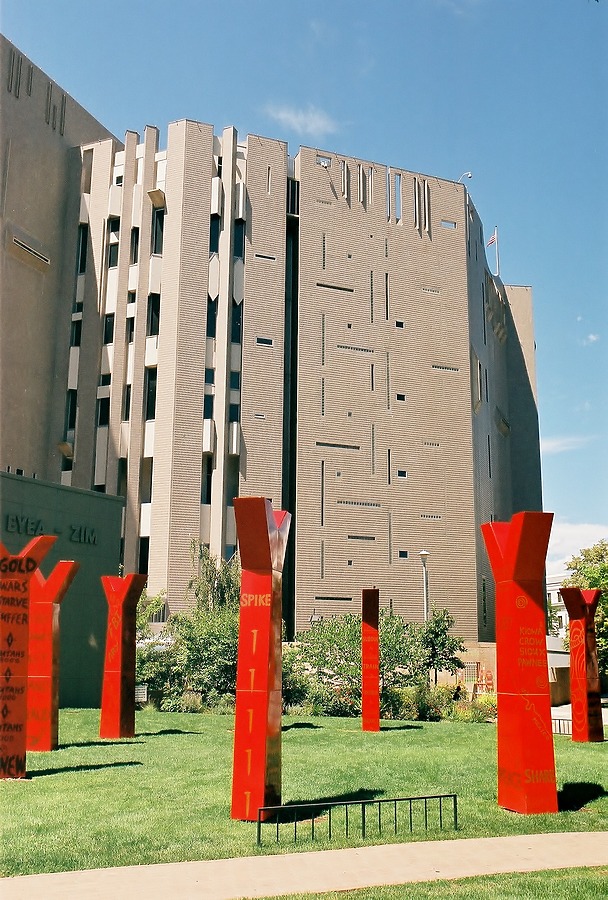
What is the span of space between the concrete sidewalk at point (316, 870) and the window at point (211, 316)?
134ft

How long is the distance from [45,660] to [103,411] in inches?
1308

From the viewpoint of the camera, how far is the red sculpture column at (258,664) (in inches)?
482

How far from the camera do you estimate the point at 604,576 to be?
4466cm

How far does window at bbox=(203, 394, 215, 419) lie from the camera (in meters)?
48.6

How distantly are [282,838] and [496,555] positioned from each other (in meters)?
5.39

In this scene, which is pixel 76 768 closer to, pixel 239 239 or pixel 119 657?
pixel 119 657

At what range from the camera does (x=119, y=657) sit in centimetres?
2116

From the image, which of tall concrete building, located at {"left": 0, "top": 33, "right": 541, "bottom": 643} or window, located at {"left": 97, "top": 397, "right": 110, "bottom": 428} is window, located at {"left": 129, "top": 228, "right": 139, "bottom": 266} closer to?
tall concrete building, located at {"left": 0, "top": 33, "right": 541, "bottom": 643}

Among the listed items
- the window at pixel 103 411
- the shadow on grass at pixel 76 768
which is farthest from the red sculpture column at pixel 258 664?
the window at pixel 103 411

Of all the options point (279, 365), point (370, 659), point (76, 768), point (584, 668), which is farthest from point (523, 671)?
point (279, 365)

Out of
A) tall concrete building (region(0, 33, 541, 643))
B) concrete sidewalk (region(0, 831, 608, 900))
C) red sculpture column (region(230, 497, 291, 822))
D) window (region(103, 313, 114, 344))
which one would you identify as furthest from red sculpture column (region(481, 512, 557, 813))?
window (region(103, 313, 114, 344))

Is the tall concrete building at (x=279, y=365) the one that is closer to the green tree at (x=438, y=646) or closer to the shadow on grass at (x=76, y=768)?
the green tree at (x=438, y=646)

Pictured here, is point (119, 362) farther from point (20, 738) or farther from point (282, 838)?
point (282, 838)

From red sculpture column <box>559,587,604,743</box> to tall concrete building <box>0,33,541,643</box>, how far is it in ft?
81.1
